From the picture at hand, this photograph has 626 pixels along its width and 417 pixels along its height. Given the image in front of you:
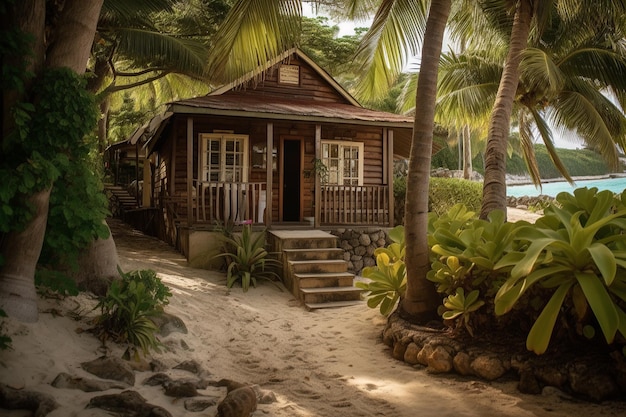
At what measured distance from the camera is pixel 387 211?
1138 cm

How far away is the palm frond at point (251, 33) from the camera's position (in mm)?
5426

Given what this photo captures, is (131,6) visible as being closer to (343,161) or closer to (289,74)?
(289,74)

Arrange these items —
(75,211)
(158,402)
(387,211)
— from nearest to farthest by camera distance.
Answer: (158,402) → (75,211) → (387,211)

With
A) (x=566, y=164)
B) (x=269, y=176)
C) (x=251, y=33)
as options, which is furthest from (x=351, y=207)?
(x=566, y=164)

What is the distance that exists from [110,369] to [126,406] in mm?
632

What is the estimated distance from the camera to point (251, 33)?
5.62 metres

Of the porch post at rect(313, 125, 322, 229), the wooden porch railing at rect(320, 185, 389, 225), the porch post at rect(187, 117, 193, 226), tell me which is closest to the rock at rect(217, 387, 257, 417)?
the porch post at rect(187, 117, 193, 226)

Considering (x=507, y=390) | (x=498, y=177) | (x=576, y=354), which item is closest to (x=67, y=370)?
(x=507, y=390)

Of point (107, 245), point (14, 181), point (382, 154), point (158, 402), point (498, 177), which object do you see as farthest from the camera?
point (382, 154)

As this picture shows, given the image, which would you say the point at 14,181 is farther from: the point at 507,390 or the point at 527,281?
the point at 507,390

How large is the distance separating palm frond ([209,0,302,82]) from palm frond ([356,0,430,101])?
1651 mm

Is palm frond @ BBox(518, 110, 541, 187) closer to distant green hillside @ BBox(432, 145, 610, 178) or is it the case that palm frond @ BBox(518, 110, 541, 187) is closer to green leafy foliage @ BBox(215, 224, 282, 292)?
green leafy foliage @ BBox(215, 224, 282, 292)

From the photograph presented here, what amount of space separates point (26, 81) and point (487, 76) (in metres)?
12.5

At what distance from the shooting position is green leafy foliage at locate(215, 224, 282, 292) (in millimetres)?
7871
